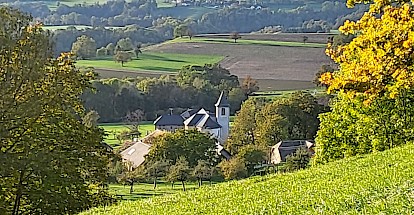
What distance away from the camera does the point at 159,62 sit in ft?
372

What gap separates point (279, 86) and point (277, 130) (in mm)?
28389

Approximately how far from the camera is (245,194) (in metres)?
13.8

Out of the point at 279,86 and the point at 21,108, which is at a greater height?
the point at 21,108

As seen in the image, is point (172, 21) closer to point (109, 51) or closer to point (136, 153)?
point (109, 51)

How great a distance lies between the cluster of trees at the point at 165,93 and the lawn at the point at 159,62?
798 centimetres

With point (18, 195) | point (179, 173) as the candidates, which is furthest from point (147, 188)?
point (18, 195)

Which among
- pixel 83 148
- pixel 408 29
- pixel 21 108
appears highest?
pixel 408 29

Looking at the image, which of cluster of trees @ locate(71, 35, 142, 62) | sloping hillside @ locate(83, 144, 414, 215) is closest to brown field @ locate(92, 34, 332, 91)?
cluster of trees @ locate(71, 35, 142, 62)

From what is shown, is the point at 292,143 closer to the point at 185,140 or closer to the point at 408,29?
the point at 185,140

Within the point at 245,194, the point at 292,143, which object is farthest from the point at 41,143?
the point at 292,143

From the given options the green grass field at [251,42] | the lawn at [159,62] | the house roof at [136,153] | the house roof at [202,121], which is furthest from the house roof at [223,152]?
the green grass field at [251,42]

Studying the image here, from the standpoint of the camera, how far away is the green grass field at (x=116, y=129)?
248 feet

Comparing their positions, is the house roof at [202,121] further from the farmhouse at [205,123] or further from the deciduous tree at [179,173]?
the deciduous tree at [179,173]

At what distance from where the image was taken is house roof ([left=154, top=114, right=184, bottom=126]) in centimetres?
7856
